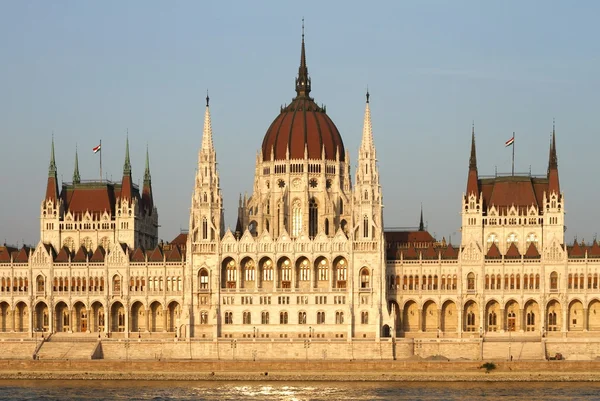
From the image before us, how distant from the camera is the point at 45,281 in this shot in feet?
650

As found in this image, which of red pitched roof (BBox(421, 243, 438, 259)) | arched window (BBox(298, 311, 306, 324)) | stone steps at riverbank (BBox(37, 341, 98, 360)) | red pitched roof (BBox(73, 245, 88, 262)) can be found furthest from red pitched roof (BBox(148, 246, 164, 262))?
red pitched roof (BBox(421, 243, 438, 259))

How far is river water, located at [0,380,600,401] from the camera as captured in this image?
15862 cm

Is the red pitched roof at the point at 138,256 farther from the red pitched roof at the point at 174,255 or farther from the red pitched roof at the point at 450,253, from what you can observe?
the red pitched roof at the point at 450,253

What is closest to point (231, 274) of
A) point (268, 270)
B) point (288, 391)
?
point (268, 270)

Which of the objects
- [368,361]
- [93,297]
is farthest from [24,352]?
[368,361]

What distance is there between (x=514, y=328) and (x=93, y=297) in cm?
4435

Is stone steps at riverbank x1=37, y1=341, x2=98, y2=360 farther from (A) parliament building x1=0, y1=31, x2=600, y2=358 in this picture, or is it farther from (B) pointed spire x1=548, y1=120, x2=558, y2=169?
(B) pointed spire x1=548, y1=120, x2=558, y2=169

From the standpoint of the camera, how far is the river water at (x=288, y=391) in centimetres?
15862

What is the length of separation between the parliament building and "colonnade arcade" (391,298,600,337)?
0.50 ft

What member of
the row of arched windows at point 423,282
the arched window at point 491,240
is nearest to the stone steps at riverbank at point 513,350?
the row of arched windows at point 423,282

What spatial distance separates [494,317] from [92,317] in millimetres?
42379

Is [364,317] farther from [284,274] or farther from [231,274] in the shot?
[231,274]

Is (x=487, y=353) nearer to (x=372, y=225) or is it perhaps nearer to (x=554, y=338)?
(x=554, y=338)

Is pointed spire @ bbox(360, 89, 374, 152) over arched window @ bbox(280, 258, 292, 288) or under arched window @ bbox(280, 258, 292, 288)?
over
